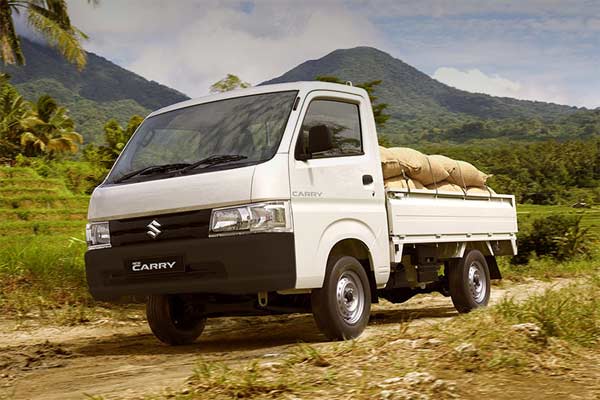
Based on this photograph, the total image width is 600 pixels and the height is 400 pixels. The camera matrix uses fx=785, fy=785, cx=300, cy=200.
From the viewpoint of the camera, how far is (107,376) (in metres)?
5.54

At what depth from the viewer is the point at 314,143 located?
6484 millimetres

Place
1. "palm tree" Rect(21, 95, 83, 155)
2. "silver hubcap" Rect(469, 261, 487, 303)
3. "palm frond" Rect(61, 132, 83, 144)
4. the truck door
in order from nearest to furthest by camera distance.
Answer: the truck door
"silver hubcap" Rect(469, 261, 487, 303)
"palm tree" Rect(21, 95, 83, 155)
"palm frond" Rect(61, 132, 83, 144)

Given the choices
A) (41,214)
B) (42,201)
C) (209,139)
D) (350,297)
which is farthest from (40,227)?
(350,297)

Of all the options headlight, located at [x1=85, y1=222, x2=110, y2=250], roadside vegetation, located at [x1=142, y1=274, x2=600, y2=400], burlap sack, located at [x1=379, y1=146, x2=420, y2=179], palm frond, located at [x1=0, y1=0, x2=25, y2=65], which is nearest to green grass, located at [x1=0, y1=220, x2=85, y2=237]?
palm frond, located at [x1=0, y1=0, x2=25, y2=65]

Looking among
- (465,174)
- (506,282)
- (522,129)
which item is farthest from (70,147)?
(522,129)

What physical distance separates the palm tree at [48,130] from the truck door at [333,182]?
55.4 metres

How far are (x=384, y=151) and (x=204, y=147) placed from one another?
228 cm

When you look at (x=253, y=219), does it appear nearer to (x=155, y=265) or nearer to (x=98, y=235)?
(x=155, y=265)

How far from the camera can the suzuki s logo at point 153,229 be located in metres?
6.36

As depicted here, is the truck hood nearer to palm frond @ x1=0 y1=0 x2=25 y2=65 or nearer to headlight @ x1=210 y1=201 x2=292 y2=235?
headlight @ x1=210 y1=201 x2=292 y2=235

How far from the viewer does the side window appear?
256 inches

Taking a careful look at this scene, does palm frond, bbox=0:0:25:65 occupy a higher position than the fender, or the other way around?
palm frond, bbox=0:0:25:65

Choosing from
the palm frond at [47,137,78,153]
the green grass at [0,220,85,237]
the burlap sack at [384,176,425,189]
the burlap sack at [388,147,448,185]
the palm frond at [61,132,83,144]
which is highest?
the palm frond at [61,132,83,144]

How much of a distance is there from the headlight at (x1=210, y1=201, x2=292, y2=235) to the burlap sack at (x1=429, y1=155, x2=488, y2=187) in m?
3.37
